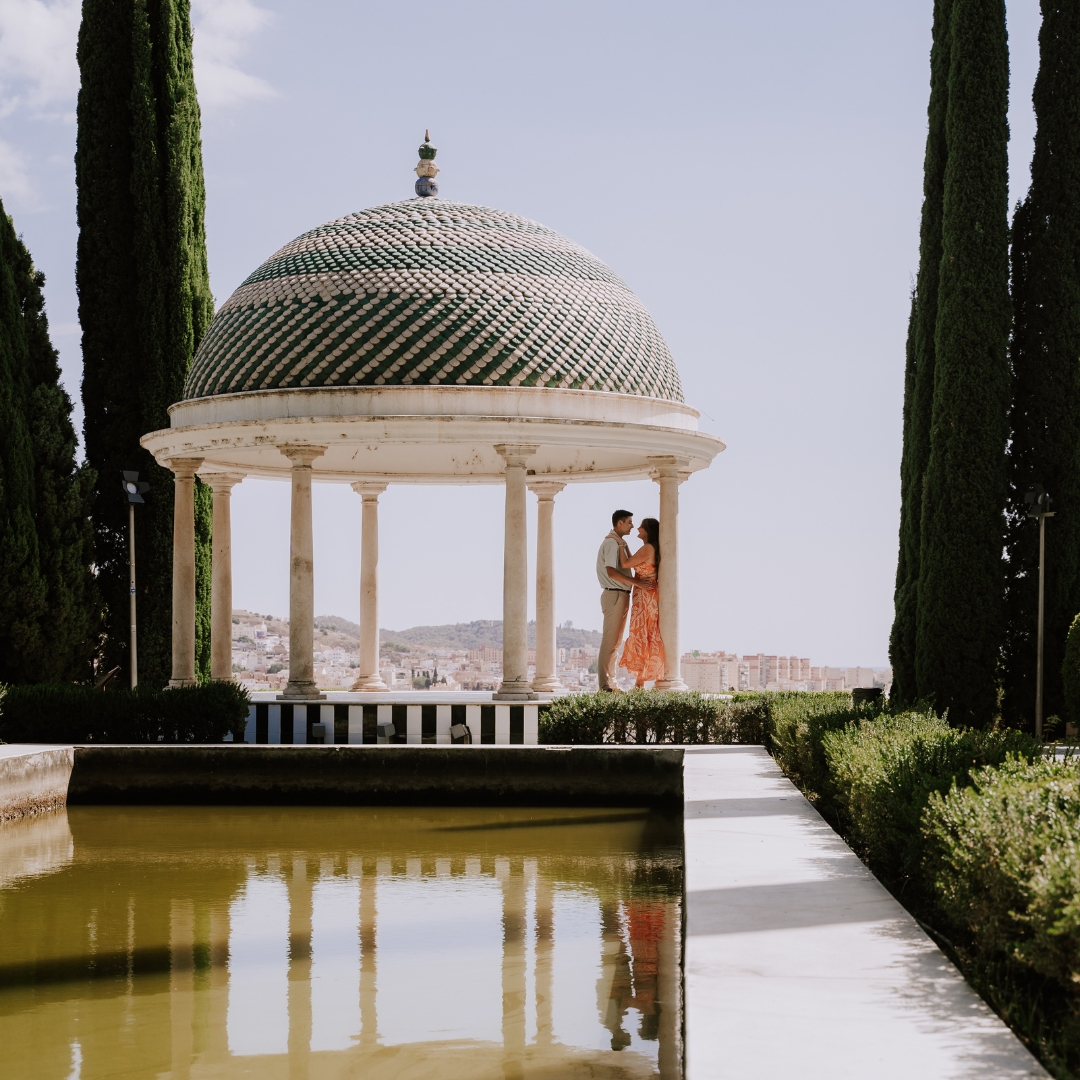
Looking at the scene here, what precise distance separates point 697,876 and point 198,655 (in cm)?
1751

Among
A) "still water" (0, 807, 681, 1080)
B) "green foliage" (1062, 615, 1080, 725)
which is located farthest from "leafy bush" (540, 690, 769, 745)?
"green foliage" (1062, 615, 1080, 725)

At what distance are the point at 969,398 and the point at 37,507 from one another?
1385 centimetres

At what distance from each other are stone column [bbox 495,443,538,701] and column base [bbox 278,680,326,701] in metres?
2.38

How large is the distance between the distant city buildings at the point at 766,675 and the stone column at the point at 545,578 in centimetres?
243

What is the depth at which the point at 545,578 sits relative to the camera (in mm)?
23828

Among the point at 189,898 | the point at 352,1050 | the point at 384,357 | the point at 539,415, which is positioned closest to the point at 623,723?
the point at 539,415

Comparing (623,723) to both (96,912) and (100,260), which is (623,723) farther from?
(100,260)

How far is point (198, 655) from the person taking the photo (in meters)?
Answer: 24.7

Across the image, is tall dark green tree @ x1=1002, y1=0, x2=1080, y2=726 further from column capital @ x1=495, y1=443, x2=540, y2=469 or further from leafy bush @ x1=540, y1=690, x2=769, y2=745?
column capital @ x1=495, y1=443, x2=540, y2=469

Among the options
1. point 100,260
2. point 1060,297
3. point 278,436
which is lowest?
point 278,436

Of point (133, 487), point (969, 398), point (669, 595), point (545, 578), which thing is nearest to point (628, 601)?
point (669, 595)

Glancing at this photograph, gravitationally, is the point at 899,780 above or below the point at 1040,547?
below

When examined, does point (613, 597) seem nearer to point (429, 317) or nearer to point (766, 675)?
point (429, 317)

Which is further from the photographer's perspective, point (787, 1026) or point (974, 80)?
point (974, 80)
